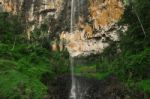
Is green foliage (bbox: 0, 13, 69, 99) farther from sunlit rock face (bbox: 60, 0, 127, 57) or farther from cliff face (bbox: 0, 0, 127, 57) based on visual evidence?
sunlit rock face (bbox: 60, 0, 127, 57)

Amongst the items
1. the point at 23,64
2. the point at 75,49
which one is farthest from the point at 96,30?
the point at 23,64

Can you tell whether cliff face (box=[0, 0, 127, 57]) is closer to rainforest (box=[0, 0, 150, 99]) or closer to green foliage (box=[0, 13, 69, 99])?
rainforest (box=[0, 0, 150, 99])

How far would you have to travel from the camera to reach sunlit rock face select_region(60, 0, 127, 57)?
2916cm

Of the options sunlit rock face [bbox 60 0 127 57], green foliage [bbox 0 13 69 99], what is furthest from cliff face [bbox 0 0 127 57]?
green foliage [bbox 0 13 69 99]

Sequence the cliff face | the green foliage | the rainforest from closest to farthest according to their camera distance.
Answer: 1. the green foliage
2. the rainforest
3. the cliff face

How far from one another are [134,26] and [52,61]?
661 centimetres

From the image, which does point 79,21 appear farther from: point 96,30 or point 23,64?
point 23,64

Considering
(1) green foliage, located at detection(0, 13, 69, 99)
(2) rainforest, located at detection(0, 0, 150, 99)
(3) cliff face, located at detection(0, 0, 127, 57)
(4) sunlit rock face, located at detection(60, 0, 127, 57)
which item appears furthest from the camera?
(3) cliff face, located at detection(0, 0, 127, 57)

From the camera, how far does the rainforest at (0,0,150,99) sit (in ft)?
69.5

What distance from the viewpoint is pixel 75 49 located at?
30438 millimetres

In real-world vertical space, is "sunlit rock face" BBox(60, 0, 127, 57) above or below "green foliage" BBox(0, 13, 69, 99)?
above

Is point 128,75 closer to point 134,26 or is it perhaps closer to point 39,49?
point 134,26

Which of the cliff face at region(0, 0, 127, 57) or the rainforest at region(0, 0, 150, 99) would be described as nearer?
the rainforest at region(0, 0, 150, 99)

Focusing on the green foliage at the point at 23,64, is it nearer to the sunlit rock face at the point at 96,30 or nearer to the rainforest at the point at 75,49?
the rainforest at the point at 75,49
